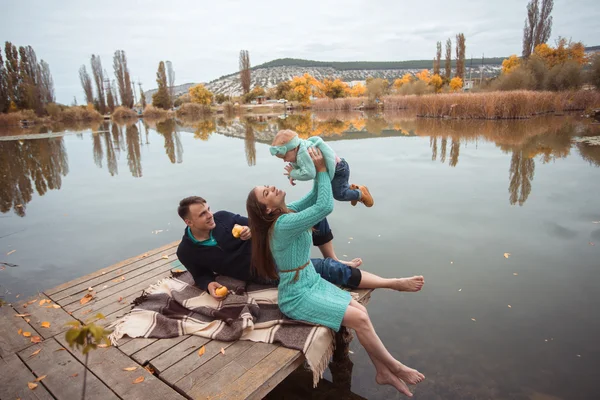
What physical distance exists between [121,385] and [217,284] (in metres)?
0.98

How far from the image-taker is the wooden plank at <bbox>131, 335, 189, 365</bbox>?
2396 mm

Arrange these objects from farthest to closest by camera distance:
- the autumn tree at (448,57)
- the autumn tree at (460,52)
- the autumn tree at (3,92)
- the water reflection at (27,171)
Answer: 1. the autumn tree at (448,57)
2. the autumn tree at (460,52)
3. the autumn tree at (3,92)
4. the water reflection at (27,171)

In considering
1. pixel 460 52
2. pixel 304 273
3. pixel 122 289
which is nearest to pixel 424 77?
pixel 460 52

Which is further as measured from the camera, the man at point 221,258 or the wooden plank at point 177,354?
the man at point 221,258

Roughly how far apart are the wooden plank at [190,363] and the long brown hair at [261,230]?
57cm

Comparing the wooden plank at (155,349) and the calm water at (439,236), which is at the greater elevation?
the wooden plank at (155,349)

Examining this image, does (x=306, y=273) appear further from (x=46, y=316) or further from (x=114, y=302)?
(x=46, y=316)

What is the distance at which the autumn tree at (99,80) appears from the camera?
51.8 meters

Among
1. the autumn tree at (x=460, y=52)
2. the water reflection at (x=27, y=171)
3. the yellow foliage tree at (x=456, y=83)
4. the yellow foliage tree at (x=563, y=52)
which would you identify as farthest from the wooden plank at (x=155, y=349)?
the yellow foliage tree at (x=456, y=83)

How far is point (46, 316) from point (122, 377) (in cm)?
120

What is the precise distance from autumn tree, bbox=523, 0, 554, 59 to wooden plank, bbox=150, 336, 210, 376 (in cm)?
4281

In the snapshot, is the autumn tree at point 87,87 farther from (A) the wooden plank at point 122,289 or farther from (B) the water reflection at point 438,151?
(A) the wooden plank at point 122,289

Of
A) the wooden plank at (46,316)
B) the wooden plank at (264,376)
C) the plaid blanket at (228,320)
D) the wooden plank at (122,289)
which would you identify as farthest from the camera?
the wooden plank at (122,289)

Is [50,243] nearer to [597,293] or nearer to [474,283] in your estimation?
[474,283]
